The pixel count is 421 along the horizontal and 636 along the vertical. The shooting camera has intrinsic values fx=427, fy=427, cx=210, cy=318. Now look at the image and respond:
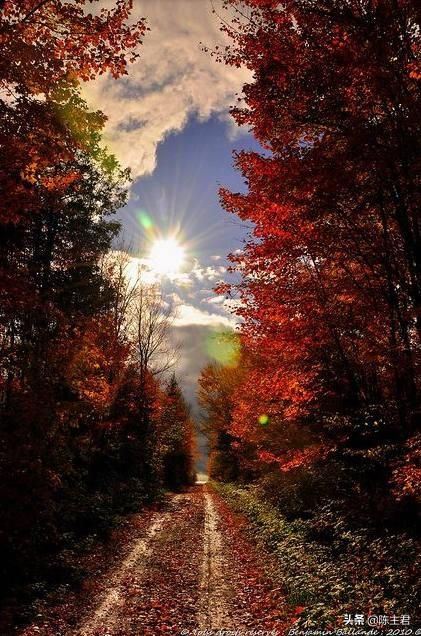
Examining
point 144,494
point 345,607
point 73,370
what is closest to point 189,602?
point 345,607

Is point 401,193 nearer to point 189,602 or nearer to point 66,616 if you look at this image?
point 189,602

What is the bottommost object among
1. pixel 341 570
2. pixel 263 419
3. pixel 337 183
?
pixel 341 570

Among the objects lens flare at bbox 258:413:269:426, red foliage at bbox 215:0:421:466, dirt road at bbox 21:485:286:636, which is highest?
red foliage at bbox 215:0:421:466

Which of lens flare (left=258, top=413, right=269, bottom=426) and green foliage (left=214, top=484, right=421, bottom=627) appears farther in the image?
lens flare (left=258, top=413, right=269, bottom=426)

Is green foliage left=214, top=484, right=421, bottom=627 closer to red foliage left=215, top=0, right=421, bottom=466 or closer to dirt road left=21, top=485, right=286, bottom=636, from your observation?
dirt road left=21, top=485, right=286, bottom=636

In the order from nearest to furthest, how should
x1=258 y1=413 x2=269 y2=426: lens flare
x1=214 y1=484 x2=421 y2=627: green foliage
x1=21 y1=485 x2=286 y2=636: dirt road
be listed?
x1=214 y1=484 x2=421 y2=627: green foliage < x1=21 y1=485 x2=286 y2=636: dirt road < x1=258 y1=413 x2=269 y2=426: lens flare

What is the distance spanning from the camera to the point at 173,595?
389 inches

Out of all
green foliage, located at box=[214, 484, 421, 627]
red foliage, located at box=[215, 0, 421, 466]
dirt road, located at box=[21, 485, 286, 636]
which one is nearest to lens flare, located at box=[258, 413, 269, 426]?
dirt road, located at box=[21, 485, 286, 636]

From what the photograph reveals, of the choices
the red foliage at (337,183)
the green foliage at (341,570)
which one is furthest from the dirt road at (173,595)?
the red foliage at (337,183)

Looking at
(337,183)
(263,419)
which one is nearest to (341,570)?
(337,183)

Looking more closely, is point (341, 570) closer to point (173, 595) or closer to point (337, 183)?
point (173, 595)

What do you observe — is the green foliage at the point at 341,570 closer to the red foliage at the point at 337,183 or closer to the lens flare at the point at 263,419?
the red foliage at the point at 337,183

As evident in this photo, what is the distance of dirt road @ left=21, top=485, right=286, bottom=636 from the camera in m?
8.13

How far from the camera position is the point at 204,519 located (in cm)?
2072
